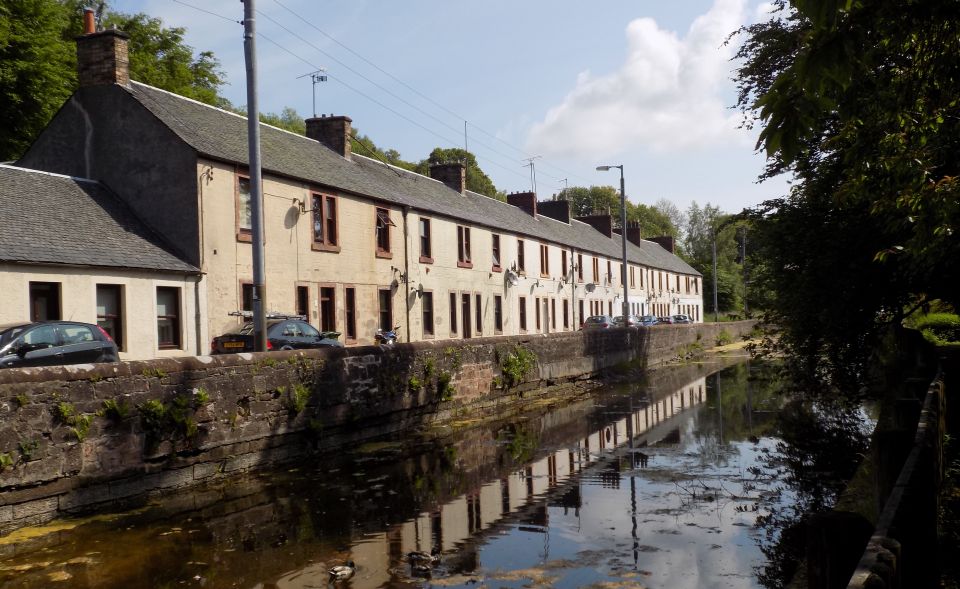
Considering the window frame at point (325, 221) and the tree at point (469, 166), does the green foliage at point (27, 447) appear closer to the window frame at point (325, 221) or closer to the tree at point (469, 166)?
the window frame at point (325, 221)

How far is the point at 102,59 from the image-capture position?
2389 centimetres

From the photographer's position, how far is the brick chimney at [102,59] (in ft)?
77.9

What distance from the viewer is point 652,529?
9.16m

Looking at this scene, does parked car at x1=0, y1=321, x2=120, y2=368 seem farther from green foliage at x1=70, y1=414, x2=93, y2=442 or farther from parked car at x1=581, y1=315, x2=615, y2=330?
parked car at x1=581, y1=315, x2=615, y2=330

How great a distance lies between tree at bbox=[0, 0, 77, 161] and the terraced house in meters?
7.87

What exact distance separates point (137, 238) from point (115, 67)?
567cm

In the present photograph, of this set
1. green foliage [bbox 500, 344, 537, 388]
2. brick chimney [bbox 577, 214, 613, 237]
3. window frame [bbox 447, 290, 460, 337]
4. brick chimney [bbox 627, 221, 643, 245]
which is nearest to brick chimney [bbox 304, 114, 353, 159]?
window frame [bbox 447, 290, 460, 337]

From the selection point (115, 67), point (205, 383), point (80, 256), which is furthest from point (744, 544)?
point (115, 67)

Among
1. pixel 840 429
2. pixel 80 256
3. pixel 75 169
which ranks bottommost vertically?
pixel 840 429

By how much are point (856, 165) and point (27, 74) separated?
32.3 m

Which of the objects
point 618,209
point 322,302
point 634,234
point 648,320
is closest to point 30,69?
point 322,302

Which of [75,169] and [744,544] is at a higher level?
[75,169]

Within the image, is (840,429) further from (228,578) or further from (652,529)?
(228,578)

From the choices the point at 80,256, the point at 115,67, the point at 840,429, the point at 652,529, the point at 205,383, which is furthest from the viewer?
the point at 115,67
